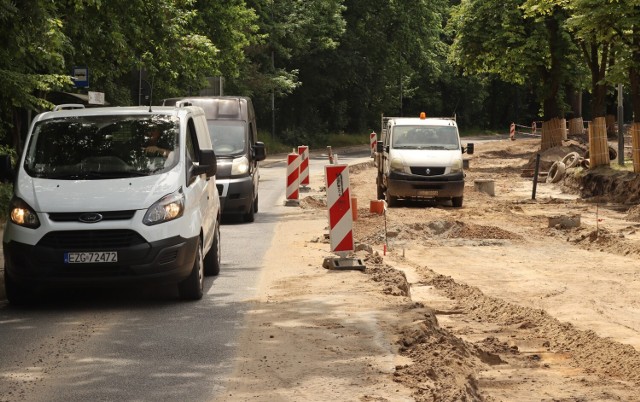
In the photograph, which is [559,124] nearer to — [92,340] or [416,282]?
[416,282]

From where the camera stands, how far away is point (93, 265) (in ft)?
37.3

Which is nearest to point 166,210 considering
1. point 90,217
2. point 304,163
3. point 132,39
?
point 90,217

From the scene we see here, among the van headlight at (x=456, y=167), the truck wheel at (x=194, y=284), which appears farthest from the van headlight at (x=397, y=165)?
the truck wheel at (x=194, y=284)

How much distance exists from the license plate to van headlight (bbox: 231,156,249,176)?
1151cm

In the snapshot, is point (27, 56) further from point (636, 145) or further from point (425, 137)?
point (636, 145)

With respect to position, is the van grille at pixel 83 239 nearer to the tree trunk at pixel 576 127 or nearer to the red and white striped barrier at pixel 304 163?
the red and white striped barrier at pixel 304 163

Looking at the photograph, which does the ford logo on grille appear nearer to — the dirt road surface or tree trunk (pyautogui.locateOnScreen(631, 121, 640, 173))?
the dirt road surface

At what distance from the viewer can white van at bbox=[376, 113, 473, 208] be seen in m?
26.3

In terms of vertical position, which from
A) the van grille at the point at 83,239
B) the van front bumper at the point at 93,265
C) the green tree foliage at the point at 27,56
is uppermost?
the green tree foliage at the point at 27,56

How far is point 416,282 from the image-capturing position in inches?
582

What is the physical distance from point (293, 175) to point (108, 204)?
52.6 feet

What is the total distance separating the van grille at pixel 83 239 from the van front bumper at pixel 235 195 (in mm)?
10921

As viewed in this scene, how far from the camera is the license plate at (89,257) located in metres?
11.3

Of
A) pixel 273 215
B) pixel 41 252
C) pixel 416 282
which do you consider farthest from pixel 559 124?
pixel 41 252
